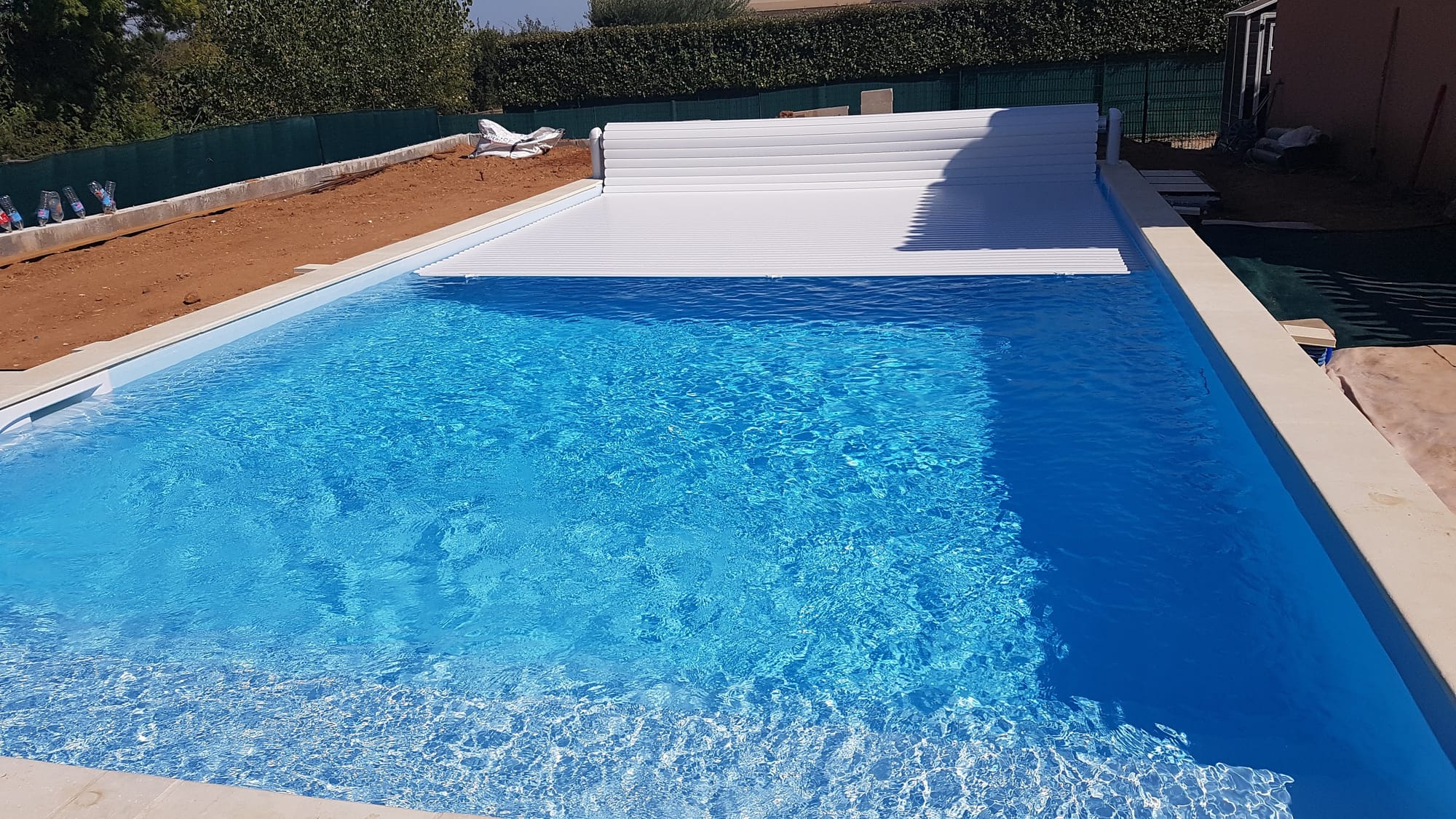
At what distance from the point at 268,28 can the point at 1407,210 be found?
15.6m

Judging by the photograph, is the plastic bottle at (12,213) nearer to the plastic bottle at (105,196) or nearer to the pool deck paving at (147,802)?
the plastic bottle at (105,196)

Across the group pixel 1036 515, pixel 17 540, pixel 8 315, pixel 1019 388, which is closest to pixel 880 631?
pixel 1036 515

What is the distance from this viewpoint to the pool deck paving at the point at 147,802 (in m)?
2.16

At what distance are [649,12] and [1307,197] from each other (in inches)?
787

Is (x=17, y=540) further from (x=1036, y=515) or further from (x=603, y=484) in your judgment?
(x=1036, y=515)

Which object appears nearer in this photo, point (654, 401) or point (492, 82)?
point (654, 401)

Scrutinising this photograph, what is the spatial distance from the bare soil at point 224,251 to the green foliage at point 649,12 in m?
13.6

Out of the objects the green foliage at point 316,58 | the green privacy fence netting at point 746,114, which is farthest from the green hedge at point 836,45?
the green foliage at point 316,58

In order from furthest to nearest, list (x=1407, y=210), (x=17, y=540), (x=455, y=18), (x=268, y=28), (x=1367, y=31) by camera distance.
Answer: (x=455, y=18)
(x=268, y=28)
(x=1367, y=31)
(x=1407, y=210)
(x=17, y=540)

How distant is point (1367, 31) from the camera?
1085 cm

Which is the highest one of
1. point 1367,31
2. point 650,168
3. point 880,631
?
point 1367,31

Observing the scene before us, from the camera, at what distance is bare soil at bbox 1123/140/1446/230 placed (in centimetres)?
861

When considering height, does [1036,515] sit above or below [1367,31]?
below

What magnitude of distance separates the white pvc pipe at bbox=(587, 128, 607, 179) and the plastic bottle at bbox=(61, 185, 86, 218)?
5.33 meters
